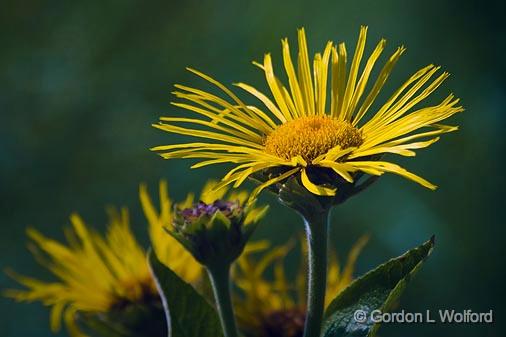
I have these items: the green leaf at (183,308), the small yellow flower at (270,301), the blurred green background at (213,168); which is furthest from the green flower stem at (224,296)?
the blurred green background at (213,168)

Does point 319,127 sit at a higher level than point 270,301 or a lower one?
higher

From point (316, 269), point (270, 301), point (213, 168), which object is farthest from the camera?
point (213, 168)

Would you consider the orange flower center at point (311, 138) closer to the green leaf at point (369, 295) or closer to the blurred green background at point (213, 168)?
the green leaf at point (369, 295)

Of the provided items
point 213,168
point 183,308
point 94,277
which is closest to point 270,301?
point 94,277

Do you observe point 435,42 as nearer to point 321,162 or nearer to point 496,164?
point 496,164

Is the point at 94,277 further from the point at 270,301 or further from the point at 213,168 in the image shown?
the point at 213,168

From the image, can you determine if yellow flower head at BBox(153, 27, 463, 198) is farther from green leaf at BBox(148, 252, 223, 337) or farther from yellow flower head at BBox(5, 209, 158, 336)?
yellow flower head at BBox(5, 209, 158, 336)

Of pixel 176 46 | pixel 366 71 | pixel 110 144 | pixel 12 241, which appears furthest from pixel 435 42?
pixel 366 71
